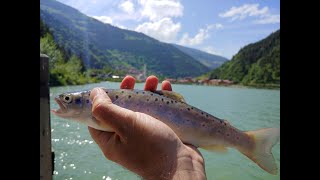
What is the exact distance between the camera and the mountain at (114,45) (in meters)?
79.8

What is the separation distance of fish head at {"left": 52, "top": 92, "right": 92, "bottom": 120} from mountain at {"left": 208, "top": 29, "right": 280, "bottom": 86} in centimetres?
5377

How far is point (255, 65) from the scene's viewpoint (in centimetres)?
6100

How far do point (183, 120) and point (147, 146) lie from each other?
53 centimetres

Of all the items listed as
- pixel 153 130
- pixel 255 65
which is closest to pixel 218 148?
pixel 153 130

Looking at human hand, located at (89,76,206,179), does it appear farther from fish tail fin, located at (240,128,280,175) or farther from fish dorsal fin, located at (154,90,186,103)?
fish tail fin, located at (240,128,280,175)

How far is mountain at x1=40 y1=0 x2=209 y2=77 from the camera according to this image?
79.8m

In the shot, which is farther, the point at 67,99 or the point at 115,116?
the point at 67,99

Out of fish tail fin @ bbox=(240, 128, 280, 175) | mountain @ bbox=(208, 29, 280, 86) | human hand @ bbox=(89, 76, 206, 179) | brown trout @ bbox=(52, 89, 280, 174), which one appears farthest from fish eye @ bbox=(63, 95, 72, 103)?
mountain @ bbox=(208, 29, 280, 86)

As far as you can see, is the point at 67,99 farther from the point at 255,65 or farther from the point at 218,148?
the point at 255,65

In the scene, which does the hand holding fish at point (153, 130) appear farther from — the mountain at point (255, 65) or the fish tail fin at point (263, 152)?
the mountain at point (255, 65)
